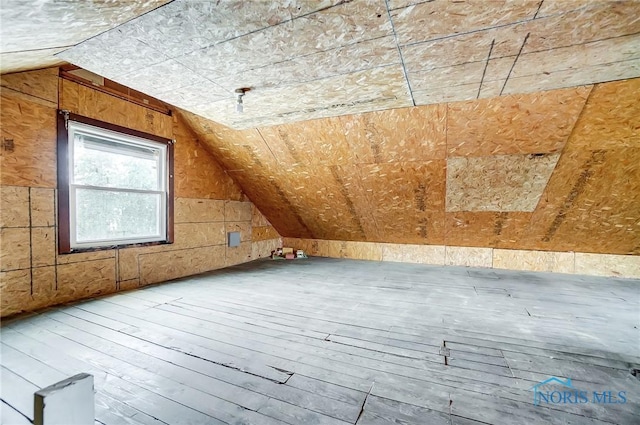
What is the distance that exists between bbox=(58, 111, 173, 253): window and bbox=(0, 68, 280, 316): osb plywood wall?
105mm

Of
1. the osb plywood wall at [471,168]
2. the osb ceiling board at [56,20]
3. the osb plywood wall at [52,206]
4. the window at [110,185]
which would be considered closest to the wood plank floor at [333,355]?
the osb plywood wall at [52,206]

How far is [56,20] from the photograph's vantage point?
1467 mm

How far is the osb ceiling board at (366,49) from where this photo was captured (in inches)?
59.7

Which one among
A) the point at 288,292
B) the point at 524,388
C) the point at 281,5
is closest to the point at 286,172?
the point at 288,292

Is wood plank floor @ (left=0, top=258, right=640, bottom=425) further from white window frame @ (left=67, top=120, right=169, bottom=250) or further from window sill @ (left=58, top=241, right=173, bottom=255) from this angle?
white window frame @ (left=67, top=120, right=169, bottom=250)

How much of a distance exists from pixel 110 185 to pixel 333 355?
3.28 m

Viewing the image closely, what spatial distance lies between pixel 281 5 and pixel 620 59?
2.46m

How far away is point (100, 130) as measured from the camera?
3229 mm

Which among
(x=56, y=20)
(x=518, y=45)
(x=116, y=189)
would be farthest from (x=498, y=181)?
(x=116, y=189)

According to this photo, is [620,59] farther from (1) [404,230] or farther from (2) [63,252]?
(2) [63,252]

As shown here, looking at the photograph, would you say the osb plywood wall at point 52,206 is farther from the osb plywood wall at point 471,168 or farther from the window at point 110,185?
the osb plywood wall at point 471,168

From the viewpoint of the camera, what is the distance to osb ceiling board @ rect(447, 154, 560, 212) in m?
3.39
